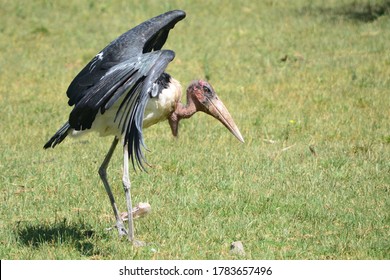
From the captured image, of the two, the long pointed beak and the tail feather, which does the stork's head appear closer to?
the long pointed beak

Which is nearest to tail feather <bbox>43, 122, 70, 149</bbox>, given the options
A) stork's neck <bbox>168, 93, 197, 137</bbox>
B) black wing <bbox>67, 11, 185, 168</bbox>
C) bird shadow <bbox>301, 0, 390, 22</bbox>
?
black wing <bbox>67, 11, 185, 168</bbox>

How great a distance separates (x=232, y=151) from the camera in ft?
27.2

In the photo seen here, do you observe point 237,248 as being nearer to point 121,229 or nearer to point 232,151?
point 121,229

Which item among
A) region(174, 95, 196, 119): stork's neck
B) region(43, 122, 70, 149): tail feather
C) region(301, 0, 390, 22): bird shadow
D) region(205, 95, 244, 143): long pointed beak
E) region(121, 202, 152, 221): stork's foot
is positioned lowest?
region(301, 0, 390, 22): bird shadow

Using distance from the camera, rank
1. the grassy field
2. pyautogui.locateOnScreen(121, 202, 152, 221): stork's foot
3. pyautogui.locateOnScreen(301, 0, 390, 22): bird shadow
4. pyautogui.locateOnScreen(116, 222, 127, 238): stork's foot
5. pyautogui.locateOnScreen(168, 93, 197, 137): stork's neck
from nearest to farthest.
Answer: the grassy field → pyautogui.locateOnScreen(116, 222, 127, 238): stork's foot → pyautogui.locateOnScreen(121, 202, 152, 221): stork's foot → pyautogui.locateOnScreen(168, 93, 197, 137): stork's neck → pyautogui.locateOnScreen(301, 0, 390, 22): bird shadow

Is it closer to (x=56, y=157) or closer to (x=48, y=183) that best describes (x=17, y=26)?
(x=56, y=157)

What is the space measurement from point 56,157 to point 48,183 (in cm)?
104

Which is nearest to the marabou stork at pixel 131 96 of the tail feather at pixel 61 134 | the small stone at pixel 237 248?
the tail feather at pixel 61 134

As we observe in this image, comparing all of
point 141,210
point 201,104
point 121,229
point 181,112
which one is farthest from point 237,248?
point 201,104

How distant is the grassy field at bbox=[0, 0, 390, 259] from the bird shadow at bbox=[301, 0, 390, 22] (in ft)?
0.28

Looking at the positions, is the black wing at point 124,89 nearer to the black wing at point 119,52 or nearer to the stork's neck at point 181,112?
the black wing at point 119,52

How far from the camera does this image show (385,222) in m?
6.09

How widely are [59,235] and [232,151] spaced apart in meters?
2.96

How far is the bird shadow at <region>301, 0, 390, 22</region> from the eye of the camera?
15336 millimetres
